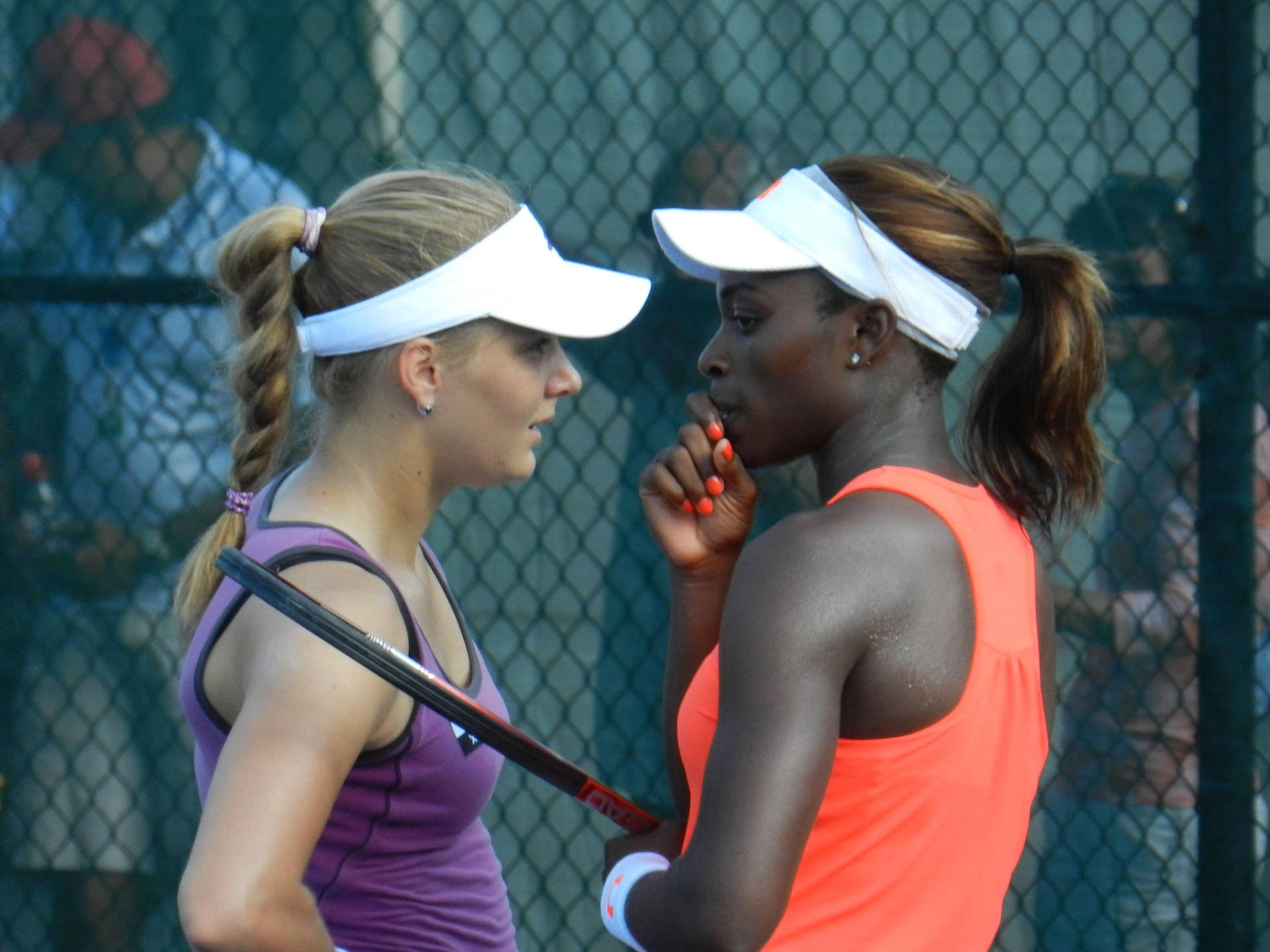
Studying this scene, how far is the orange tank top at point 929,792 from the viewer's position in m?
1.21

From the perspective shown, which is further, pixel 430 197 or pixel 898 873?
pixel 430 197

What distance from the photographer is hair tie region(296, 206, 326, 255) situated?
1532 mm

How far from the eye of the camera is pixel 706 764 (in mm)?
1197

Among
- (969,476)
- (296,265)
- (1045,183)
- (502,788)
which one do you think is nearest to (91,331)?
(502,788)

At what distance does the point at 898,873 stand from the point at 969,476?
1.32 feet

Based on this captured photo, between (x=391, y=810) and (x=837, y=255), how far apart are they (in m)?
0.72

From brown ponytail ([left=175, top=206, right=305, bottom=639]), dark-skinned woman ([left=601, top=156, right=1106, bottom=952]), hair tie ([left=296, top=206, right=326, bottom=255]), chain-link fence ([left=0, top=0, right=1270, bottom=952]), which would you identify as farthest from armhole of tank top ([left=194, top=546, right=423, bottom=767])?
chain-link fence ([left=0, top=0, right=1270, bottom=952])

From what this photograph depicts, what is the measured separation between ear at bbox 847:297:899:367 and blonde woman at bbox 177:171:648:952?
365 mm

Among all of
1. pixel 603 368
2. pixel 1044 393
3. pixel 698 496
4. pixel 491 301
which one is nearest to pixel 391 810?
pixel 698 496

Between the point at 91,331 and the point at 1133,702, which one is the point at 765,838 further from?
the point at 91,331

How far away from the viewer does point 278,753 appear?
120 cm

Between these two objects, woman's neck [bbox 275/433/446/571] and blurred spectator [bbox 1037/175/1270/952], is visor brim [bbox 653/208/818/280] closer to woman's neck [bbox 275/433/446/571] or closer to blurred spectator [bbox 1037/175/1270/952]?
woman's neck [bbox 275/433/446/571]

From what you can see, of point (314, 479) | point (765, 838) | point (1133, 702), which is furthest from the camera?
point (1133, 702)

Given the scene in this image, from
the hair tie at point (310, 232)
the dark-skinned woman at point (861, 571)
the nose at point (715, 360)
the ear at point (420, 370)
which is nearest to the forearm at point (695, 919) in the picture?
the dark-skinned woman at point (861, 571)
